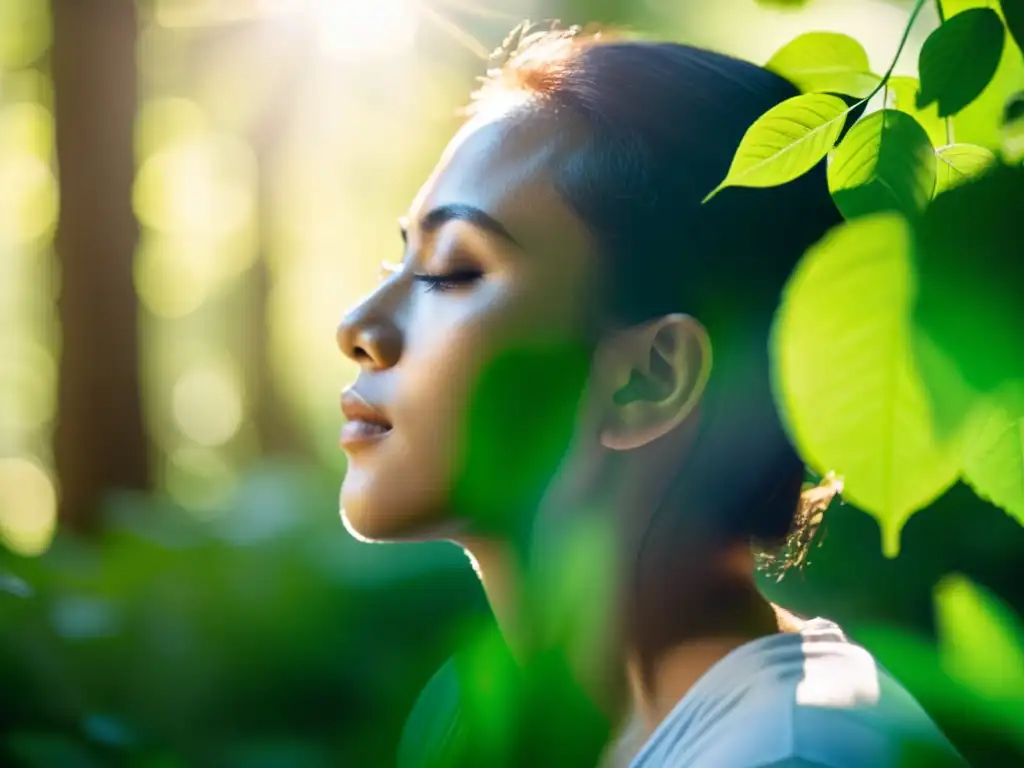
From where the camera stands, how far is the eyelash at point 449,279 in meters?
0.85

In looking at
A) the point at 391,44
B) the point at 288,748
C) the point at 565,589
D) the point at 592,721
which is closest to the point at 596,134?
the point at 565,589

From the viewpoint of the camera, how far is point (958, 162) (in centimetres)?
45

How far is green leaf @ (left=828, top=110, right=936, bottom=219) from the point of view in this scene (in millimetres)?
427

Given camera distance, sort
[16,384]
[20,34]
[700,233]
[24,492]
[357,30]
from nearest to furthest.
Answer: [700,233] → [357,30] → [20,34] → [24,492] → [16,384]

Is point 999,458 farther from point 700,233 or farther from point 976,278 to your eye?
point 700,233

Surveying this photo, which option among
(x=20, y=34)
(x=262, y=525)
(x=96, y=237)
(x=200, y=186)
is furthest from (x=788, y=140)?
(x=200, y=186)

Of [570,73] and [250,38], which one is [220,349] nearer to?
[250,38]

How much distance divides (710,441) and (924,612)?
200mm

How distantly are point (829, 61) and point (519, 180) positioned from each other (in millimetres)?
311

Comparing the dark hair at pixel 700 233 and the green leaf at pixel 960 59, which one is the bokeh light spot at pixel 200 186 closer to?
the dark hair at pixel 700 233

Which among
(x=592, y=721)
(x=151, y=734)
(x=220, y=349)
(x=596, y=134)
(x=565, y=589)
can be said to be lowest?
(x=220, y=349)

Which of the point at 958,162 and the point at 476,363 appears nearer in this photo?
the point at 958,162

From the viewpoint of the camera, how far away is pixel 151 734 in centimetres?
136

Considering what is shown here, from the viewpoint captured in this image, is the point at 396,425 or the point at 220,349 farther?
the point at 220,349
